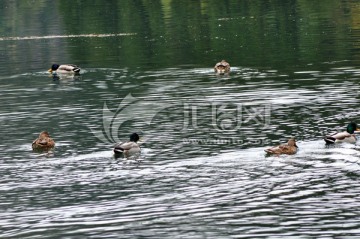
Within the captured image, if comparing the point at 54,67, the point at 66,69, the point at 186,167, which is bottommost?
the point at 186,167

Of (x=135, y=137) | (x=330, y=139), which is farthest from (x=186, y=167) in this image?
(x=330, y=139)

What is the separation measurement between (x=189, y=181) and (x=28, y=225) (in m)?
6.52

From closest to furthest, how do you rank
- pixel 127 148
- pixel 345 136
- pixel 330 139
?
pixel 330 139, pixel 127 148, pixel 345 136

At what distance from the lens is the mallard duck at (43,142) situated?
126 feet

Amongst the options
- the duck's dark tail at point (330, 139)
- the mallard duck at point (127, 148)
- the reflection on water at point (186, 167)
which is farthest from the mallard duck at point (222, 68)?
the duck's dark tail at point (330, 139)

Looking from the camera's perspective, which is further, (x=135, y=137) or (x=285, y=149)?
(x=135, y=137)

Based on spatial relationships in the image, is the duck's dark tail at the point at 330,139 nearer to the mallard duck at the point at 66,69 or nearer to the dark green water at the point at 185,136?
the dark green water at the point at 185,136

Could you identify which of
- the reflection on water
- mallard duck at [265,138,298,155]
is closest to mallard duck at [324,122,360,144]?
the reflection on water

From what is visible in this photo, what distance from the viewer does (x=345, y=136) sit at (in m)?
37.3

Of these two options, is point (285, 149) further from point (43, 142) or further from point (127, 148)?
point (43, 142)

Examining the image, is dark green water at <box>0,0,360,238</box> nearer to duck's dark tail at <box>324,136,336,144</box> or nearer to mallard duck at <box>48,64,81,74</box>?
duck's dark tail at <box>324,136,336,144</box>

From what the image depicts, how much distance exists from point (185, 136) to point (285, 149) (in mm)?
6552

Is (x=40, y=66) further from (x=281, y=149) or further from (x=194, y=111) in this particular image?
(x=281, y=149)

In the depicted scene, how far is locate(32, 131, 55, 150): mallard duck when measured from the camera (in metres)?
38.5
